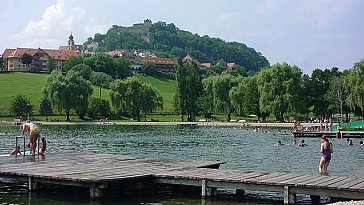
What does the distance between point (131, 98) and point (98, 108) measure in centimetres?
1051

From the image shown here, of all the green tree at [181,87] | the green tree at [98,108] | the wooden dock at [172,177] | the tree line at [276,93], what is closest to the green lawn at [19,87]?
the green tree at [98,108]

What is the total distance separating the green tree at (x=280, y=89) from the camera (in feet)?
349

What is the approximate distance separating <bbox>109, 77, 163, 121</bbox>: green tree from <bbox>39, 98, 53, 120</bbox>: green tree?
15.3m

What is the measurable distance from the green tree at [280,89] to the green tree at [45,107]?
51011 millimetres

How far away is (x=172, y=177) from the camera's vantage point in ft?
77.3

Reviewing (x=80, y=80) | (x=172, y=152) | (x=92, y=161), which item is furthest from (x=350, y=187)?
(x=80, y=80)

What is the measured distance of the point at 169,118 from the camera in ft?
443

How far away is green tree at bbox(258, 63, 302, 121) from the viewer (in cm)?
10631

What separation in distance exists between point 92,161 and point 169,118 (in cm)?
10508

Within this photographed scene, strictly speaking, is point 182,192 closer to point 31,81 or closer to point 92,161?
point 92,161

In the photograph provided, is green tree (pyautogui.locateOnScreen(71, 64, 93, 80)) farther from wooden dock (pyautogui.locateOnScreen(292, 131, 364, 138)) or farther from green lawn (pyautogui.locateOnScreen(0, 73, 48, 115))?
wooden dock (pyautogui.locateOnScreen(292, 131, 364, 138))

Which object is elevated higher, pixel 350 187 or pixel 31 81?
pixel 31 81

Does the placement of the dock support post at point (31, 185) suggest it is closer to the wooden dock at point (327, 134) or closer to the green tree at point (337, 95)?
the wooden dock at point (327, 134)

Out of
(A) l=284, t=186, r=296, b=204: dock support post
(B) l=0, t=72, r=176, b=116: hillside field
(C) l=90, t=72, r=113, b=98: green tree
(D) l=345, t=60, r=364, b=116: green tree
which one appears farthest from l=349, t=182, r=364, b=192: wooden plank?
(C) l=90, t=72, r=113, b=98: green tree
